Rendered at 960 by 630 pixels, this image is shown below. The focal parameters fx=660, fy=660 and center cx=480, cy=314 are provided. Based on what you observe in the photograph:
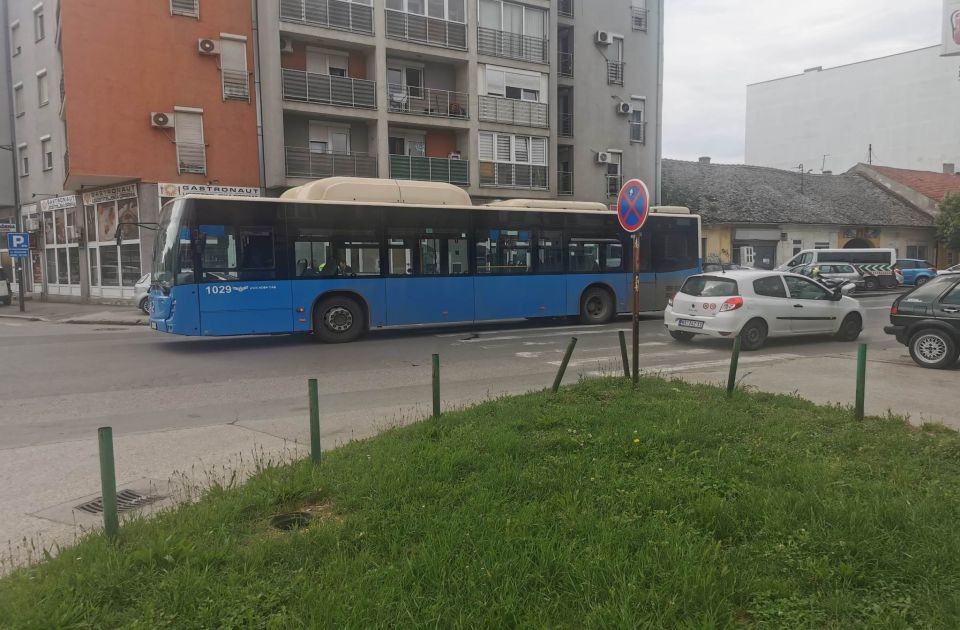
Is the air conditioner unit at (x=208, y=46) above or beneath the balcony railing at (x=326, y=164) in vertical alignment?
above

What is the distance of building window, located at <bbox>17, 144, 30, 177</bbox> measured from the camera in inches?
1243

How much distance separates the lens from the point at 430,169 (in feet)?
88.4

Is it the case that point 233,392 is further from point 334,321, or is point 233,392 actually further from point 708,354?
point 708,354

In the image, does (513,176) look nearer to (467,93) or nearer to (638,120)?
(467,93)

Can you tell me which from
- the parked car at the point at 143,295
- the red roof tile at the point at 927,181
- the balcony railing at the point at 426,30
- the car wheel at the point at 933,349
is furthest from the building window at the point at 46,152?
the red roof tile at the point at 927,181

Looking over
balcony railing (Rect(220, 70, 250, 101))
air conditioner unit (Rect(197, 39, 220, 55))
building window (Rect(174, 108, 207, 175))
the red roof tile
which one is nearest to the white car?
building window (Rect(174, 108, 207, 175))

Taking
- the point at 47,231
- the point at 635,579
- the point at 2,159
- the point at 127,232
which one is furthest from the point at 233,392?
the point at 2,159

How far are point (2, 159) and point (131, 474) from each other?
37.4 m

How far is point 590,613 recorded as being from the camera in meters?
2.88

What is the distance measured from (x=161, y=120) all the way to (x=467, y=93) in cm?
1192

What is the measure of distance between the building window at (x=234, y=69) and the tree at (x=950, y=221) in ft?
136

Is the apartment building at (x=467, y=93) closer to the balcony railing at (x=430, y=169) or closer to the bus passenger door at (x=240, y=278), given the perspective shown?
the balcony railing at (x=430, y=169)

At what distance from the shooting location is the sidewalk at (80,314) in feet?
66.8

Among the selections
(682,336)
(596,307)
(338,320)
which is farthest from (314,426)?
(596,307)
